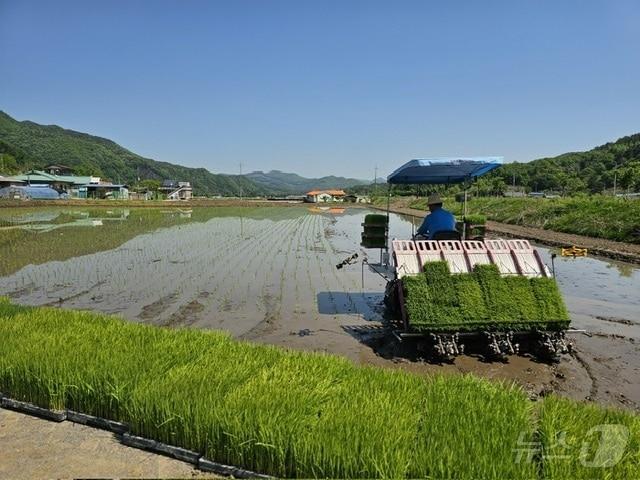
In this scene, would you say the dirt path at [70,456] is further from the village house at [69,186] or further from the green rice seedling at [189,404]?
the village house at [69,186]

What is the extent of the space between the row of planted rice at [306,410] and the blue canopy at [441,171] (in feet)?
13.4

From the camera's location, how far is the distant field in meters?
19.0

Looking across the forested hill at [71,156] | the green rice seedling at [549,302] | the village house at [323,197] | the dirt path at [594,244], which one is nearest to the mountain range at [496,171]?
the forested hill at [71,156]

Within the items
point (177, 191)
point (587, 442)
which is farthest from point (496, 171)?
point (587, 442)

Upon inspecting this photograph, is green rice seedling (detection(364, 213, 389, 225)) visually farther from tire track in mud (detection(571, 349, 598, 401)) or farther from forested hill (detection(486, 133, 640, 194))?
forested hill (detection(486, 133, 640, 194))

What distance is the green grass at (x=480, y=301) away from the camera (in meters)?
5.46

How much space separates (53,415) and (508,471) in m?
3.56

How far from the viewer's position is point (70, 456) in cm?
318

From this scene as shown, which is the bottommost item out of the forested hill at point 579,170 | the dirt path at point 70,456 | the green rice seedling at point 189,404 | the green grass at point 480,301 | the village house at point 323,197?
the dirt path at point 70,456

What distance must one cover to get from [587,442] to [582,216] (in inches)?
917

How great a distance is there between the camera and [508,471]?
8.51 feet

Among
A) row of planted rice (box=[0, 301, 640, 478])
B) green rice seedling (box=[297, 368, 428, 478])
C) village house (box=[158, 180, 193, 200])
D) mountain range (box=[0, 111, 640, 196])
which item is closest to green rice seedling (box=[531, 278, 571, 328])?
row of planted rice (box=[0, 301, 640, 478])

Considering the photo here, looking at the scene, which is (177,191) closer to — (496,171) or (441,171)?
(496,171)

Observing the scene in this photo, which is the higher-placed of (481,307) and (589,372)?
(481,307)
